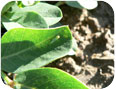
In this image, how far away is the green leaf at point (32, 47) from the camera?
2.98ft

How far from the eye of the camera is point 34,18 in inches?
45.5

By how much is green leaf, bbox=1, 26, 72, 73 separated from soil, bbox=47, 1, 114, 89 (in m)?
0.54

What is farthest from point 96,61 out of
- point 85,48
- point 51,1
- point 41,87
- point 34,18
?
point 41,87

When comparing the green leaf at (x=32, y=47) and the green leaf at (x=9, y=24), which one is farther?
the green leaf at (x=9, y=24)

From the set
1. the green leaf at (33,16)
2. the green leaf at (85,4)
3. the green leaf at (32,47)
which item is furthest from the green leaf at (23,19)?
the green leaf at (85,4)

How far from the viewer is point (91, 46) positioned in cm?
164

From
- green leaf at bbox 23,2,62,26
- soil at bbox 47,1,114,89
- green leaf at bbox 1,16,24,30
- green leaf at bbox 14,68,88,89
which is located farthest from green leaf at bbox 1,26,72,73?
soil at bbox 47,1,114,89

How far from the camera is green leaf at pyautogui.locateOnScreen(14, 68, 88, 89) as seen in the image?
93cm

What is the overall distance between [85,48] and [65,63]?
0.63 ft

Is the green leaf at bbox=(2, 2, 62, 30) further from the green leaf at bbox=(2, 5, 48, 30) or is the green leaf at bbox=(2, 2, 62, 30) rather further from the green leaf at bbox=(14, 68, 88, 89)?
the green leaf at bbox=(14, 68, 88, 89)

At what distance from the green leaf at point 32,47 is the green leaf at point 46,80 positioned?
0.03m

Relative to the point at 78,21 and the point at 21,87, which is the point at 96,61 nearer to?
the point at 78,21

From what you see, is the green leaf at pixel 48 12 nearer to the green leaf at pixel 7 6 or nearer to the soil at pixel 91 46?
the green leaf at pixel 7 6

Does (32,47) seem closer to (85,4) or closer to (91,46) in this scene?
(85,4)
